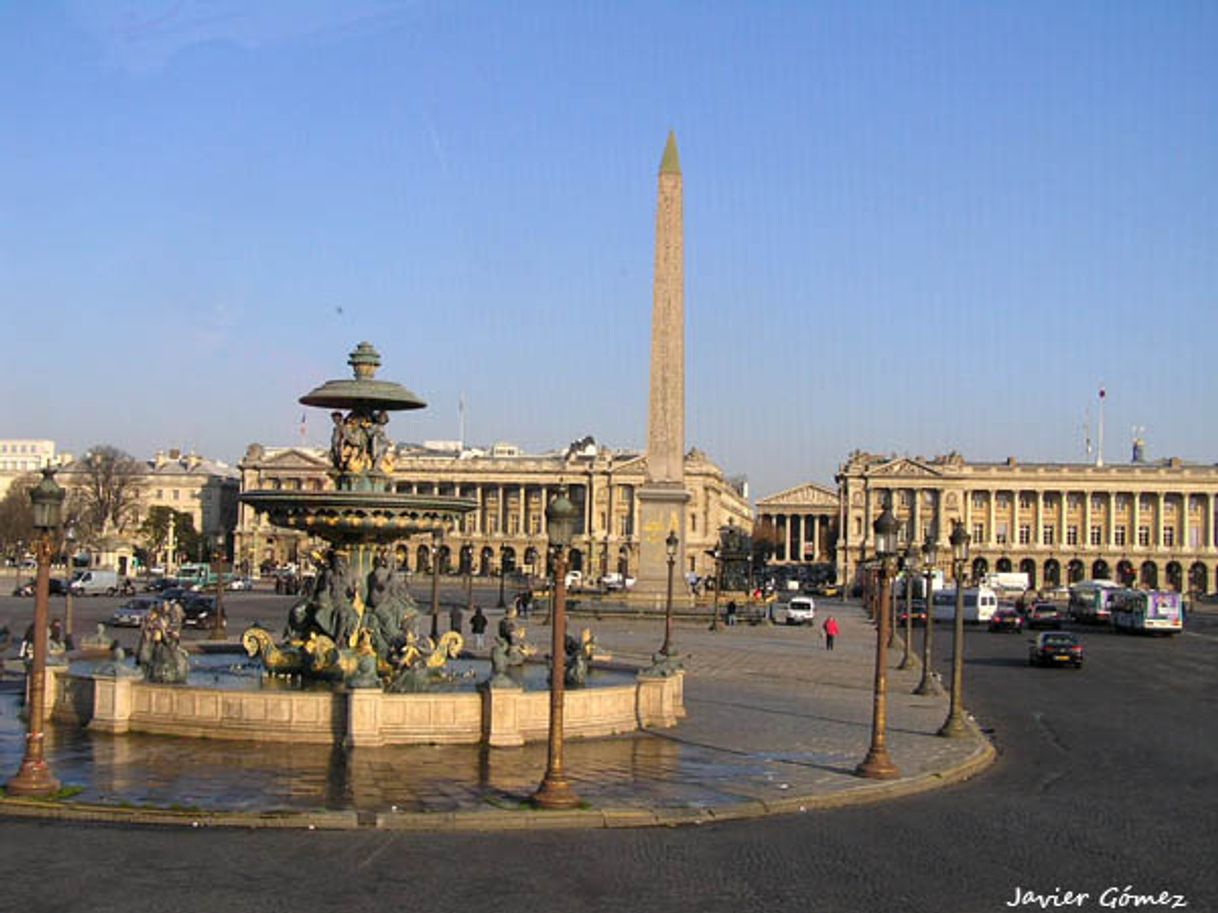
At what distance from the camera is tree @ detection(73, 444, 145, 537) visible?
126 meters

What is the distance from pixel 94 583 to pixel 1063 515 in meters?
105

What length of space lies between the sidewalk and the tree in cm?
10558

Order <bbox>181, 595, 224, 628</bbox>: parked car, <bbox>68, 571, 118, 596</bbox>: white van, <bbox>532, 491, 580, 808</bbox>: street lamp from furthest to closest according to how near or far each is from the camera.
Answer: <bbox>68, 571, 118, 596</bbox>: white van, <bbox>181, 595, 224, 628</bbox>: parked car, <bbox>532, 491, 580, 808</bbox>: street lamp

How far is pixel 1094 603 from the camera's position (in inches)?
3231

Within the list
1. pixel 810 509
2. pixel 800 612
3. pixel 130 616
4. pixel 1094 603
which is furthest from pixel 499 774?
pixel 810 509

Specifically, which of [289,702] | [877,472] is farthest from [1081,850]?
[877,472]

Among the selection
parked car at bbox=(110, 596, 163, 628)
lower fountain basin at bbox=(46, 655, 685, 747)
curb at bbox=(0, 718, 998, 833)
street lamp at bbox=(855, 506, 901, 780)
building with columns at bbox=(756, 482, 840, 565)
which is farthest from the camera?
building with columns at bbox=(756, 482, 840, 565)

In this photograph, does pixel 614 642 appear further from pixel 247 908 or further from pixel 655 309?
pixel 247 908

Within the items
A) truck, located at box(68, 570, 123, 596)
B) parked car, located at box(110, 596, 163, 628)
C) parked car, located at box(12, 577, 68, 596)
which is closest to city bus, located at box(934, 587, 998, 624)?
parked car, located at box(110, 596, 163, 628)

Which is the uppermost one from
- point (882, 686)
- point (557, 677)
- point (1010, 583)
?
point (557, 677)

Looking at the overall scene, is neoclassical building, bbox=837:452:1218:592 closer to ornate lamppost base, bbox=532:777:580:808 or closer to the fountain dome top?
the fountain dome top

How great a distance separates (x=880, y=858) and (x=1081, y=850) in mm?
2111

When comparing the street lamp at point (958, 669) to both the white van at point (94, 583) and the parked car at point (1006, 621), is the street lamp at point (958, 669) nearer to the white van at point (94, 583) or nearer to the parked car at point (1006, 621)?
the parked car at point (1006, 621)

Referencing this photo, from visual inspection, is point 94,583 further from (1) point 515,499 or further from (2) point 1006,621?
(1) point 515,499
